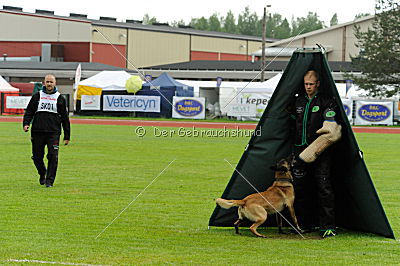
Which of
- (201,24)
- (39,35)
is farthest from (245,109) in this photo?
(201,24)

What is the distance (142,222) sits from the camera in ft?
31.7

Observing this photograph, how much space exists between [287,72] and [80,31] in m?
66.4

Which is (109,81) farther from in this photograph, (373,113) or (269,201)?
(269,201)

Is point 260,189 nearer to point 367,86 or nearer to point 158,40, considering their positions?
point 367,86

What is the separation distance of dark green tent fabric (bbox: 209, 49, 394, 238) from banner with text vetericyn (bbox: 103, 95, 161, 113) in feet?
122

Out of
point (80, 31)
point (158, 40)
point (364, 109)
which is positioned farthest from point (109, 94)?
point (158, 40)

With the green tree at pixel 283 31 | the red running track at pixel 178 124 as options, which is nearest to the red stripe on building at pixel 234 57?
the red running track at pixel 178 124

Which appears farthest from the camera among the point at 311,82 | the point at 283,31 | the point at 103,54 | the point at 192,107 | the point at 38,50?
the point at 283,31

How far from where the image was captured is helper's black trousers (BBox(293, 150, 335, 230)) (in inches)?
343

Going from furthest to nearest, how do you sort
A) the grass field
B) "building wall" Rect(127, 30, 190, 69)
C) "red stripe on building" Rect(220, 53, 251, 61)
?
Result: "red stripe on building" Rect(220, 53, 251, 61), "building wall" Rect(127, 30, 190, 69), the grass field

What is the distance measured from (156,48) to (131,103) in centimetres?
3080

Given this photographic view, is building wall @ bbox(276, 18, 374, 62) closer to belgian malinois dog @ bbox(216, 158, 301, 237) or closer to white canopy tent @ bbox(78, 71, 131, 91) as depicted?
white canopy tent @ bbox(78, 71, 131, 91)

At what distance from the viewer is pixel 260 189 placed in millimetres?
9141

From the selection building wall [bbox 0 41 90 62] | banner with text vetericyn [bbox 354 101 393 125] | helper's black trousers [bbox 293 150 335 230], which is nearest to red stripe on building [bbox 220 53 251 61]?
building wall [bbox 0 41 90 62]
